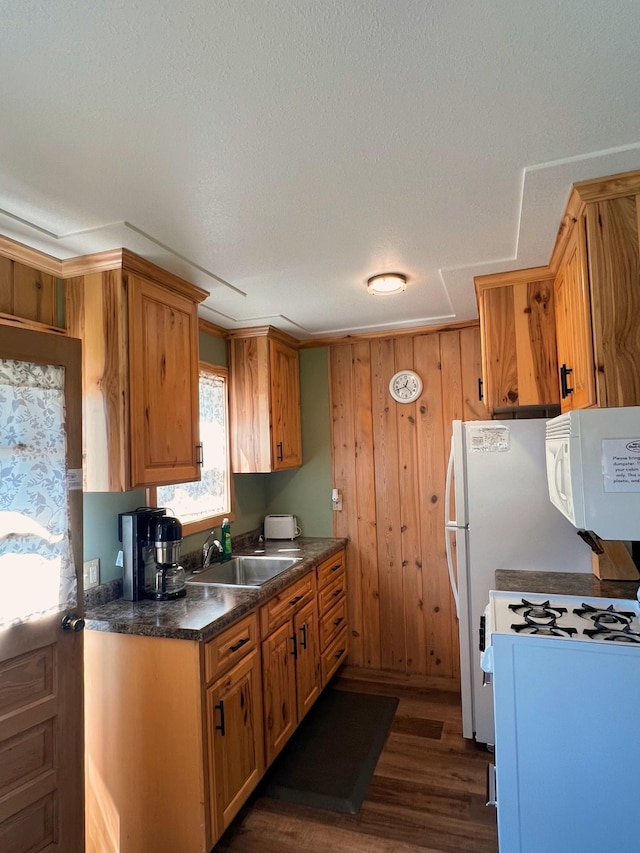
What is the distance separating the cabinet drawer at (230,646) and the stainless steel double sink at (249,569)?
0.67 meters

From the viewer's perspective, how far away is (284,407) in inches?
136

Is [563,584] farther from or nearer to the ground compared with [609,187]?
nearer to the ground

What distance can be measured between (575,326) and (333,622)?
2.37m

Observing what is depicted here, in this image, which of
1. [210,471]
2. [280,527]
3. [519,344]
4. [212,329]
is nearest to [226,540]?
[210,471]

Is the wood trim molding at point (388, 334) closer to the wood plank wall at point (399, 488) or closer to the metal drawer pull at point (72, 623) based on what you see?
the wood plank wall at point (399, 488)

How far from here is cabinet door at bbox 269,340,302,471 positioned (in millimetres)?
3307

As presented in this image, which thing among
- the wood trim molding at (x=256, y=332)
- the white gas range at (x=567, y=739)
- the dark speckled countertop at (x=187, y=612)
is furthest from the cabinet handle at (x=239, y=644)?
the wood trim molding at (x=256, y=332)

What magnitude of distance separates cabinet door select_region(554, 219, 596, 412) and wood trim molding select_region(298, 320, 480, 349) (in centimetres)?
112

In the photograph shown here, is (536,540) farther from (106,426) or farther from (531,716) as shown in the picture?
(106,426)

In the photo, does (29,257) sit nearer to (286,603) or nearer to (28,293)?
(28,293)

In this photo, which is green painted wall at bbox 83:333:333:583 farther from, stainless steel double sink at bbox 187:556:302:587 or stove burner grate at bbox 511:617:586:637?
stove burner grate at bbox 511:617:586:637

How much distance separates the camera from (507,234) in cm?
192

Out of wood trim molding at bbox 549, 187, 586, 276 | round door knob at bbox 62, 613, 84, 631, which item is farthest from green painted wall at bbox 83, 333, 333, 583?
wood trim molding at bbox 549, 187, 586, 276

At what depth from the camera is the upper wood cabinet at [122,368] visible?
1993 mm
